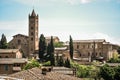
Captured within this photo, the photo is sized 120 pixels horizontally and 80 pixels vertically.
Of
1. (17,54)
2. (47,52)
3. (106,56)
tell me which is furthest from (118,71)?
(106,56)

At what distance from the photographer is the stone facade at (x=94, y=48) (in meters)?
100

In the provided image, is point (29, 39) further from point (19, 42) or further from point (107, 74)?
point (107, 74)

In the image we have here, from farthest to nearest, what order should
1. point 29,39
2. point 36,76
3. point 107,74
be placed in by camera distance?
1. point 29,39
2. point 107,74
3. point 36,76

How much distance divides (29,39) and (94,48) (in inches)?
829

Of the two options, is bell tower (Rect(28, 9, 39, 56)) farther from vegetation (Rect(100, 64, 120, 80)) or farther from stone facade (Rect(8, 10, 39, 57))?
vegetation (Rect(100, 64, 120, 80))

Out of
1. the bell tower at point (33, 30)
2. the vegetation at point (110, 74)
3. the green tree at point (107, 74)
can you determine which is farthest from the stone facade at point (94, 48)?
the vegetation at point (110, 74)

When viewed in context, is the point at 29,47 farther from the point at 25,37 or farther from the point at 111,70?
the point at 111,70

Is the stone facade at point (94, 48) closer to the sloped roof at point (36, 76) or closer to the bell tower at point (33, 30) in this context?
the bell tower at point (33, 30)

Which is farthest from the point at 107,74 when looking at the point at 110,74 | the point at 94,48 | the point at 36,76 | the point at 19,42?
the point at 19,42

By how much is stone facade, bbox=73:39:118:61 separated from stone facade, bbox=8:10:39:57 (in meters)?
14.2

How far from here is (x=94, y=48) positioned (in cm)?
10406

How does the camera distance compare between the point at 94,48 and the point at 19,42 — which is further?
the point at 94,48

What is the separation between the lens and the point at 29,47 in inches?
3986

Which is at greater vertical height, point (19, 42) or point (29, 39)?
point (29, 39)
